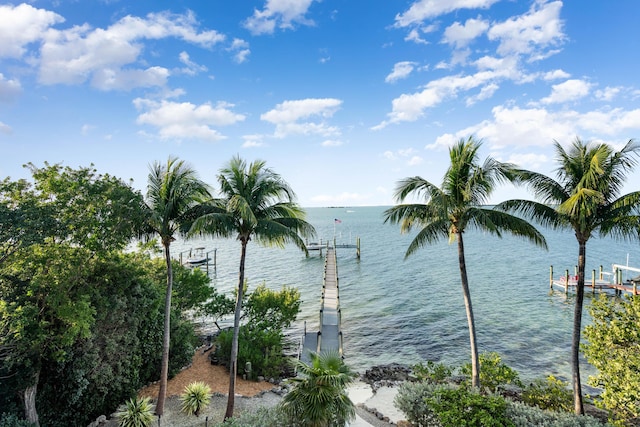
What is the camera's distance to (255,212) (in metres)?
12.3

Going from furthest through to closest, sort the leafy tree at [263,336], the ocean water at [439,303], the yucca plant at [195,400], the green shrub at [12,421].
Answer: the ocean water at [439,303] < the leafy tree at [263,336] < the yucca plant at [195,400] < the green shrub at [12,421]

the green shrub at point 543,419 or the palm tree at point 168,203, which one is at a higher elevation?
the palm tree at point 168,203

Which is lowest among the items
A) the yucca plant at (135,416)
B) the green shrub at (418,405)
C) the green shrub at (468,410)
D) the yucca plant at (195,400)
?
the yucca plant at (195,400)

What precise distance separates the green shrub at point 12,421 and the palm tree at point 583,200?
14928mm

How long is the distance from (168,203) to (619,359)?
1379 cm

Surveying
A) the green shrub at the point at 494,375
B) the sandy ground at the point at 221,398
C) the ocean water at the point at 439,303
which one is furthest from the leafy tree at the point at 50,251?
the ocean water at the point at 439,303

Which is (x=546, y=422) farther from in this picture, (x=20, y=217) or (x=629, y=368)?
(x=20, y=217)

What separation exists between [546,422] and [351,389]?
8608mm

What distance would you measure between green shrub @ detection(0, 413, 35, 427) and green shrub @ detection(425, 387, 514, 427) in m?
10.5

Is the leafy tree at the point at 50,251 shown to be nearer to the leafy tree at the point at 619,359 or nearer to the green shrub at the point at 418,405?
the green shrub at the point at 418,405

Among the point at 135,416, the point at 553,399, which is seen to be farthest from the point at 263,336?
the point at 553,399

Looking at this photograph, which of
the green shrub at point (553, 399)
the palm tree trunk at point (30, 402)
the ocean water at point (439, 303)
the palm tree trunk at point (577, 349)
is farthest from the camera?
the ocean water at point (439, 303)

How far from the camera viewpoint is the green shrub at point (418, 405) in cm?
981

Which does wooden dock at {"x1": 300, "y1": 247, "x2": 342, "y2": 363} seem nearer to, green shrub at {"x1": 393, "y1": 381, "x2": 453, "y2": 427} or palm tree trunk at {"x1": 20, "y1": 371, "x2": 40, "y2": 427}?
green shrub at {"x1": 393, "y1": 381, "x2": 453, "y2": 427}
